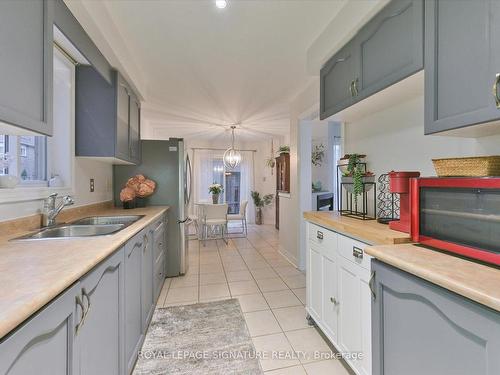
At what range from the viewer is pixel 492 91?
2.88ft

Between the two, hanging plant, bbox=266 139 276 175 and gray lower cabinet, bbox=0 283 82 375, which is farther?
hanging plant, bbox=266 139 276 175

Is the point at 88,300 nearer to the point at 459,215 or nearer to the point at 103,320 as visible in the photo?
the point at 103,320

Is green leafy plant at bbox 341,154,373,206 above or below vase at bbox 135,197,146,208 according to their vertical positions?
above

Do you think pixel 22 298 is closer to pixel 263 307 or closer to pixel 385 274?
pixel 385 274

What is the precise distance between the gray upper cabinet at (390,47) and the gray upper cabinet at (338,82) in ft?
A: 0.28

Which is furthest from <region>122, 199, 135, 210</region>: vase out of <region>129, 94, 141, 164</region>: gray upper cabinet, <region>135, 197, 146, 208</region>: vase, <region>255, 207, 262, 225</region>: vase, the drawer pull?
<region>255, 207, 262, 225</region>: vase

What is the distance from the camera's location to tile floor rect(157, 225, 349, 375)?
1657 mm

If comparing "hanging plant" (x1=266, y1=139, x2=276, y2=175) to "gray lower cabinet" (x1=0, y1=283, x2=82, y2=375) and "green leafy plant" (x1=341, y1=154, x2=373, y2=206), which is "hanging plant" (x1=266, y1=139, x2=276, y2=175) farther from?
"gray lower cabinet" (x1=0, y1=283, x2=82, y2=375)

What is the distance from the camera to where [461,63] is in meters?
0.99

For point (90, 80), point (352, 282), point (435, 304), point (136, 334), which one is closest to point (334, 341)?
point (352, 282)

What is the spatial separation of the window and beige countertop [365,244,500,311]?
2140 mm

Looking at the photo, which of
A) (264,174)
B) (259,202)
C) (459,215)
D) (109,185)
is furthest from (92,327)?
(264,174)

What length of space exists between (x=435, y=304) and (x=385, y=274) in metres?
0.23

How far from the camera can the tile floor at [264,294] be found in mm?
1657
